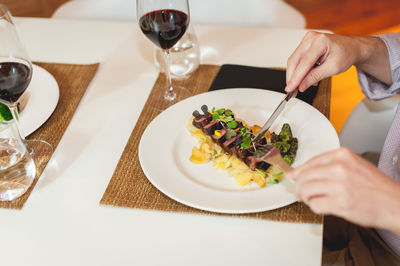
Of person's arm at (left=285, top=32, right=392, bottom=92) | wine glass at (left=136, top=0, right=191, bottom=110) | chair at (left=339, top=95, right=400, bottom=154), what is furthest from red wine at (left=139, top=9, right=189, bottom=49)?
chair at (left=339, top=95, right=400, bottom=154)

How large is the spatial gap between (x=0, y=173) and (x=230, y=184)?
1.60 ft

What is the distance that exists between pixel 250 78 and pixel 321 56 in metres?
0.21

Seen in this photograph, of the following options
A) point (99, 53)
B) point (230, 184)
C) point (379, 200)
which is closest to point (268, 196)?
point (230, 184)

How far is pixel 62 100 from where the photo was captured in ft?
3.92

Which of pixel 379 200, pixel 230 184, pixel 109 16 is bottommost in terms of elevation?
pixel 109 16

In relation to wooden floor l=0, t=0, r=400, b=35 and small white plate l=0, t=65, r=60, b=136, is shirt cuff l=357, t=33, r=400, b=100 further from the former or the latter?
wooden floor l=0, t=0, r=400, b=35

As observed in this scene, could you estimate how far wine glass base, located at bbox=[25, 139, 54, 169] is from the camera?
1.02 m

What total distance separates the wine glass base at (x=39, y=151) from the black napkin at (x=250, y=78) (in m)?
0.43

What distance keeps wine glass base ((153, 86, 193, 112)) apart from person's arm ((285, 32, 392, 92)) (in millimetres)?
278

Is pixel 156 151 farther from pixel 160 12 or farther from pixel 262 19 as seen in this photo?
pixel 262 19

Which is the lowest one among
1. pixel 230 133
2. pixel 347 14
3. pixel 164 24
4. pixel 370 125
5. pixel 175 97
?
pixel 347 14

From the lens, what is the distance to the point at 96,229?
33.9 inches

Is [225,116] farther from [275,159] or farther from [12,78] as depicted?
[12,78]

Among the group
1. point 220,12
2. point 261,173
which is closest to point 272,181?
point 261,173
